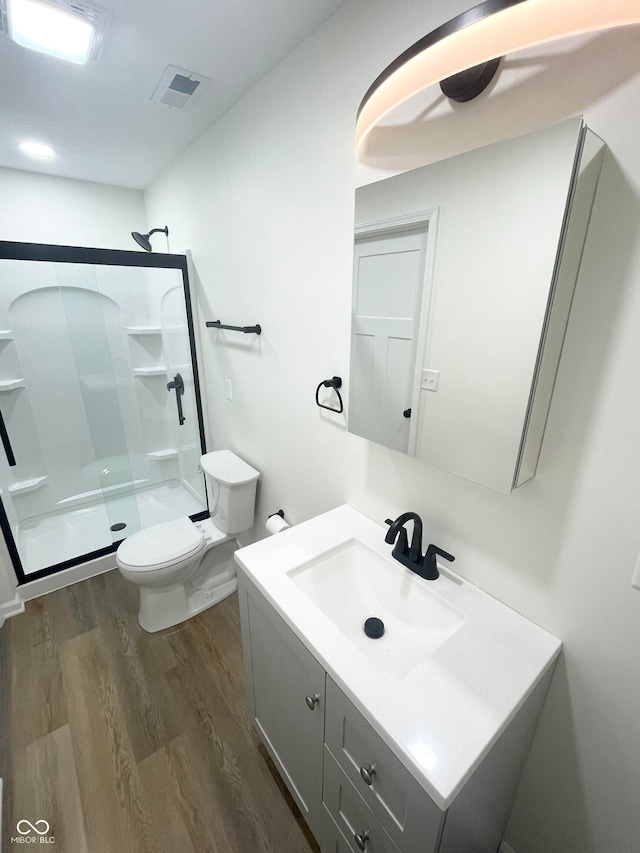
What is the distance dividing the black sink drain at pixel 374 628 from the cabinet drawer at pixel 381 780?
0.23 m

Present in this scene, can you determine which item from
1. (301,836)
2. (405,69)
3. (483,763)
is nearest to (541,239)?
(405,69)

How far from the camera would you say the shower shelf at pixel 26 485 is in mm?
2408

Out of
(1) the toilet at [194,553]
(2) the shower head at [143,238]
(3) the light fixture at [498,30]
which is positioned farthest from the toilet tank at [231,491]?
(3) the light fixture at [498,30]

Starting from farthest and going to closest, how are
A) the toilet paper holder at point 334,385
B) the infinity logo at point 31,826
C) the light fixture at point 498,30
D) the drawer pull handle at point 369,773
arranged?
the toilet paper holder at point 334,385, the infinity logo at point 31,826, the drawer pull handle at point 369,773, the light fixture at point 498,30

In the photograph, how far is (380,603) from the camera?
3.73 ft

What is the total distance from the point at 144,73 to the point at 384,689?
2.14 m

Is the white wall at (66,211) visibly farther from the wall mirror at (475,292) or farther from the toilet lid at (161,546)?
the wall mirror at (475,292)

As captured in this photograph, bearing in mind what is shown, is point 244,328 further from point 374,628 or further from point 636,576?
point 636,576

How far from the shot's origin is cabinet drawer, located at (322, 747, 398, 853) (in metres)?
0.80

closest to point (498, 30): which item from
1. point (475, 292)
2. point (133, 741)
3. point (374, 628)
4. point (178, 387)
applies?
point (475, 292)

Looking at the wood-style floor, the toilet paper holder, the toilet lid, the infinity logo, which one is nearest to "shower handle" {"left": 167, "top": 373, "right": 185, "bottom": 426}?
the toilet lid

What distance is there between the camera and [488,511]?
3.13ft

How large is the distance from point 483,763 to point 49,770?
1.58 meters

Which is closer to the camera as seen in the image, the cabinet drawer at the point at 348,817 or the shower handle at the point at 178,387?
the cabinet drawer at the point at 348,817
